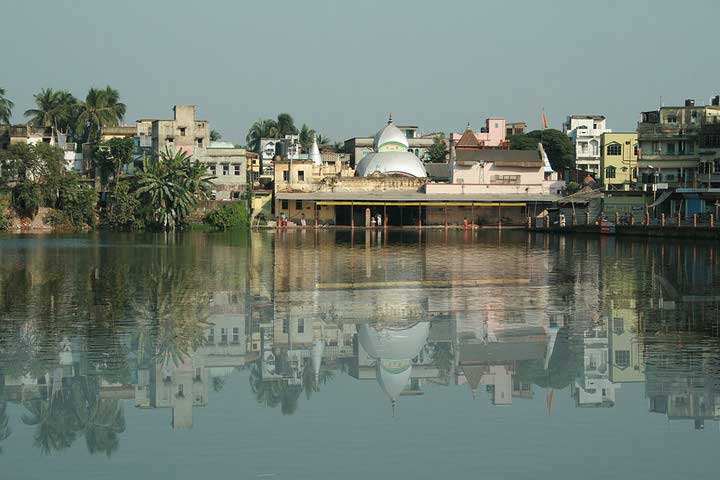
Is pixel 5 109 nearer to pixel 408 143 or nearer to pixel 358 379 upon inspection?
pixel 408 143

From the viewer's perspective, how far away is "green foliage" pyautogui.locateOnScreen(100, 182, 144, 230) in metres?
64.1

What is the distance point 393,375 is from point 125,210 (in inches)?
2154

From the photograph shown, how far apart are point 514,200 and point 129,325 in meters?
57.2

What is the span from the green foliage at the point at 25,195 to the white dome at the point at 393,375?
54559 mm

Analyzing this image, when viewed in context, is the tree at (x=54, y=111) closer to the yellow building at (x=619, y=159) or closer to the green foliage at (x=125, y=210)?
the green foliage at (x=125, y=210)

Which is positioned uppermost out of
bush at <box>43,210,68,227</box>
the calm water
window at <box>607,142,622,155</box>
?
window at <box>607,142,622,155</box>

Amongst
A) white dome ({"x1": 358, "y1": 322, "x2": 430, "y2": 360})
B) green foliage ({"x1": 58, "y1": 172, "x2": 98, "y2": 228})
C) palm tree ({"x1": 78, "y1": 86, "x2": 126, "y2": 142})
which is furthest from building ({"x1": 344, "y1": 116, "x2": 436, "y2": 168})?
white dome ({"x1": 358, "y1": 322, "x2": 430, "y2": 360})

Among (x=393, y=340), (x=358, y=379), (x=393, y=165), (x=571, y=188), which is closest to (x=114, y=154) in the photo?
(x=393, y=165)

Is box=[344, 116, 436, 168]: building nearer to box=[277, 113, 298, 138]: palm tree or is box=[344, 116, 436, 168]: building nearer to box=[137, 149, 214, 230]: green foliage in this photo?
box=[277, 113, 298, 138]: palm tree

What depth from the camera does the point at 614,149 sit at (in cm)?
7212

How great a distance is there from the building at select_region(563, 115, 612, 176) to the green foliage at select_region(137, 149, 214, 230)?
140 feet

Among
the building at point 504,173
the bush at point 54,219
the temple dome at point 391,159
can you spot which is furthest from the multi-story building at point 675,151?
the bush at point 54,219

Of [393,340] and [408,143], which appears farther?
[408,143]

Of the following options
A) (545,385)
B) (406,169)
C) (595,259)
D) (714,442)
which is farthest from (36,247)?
(406,169)
